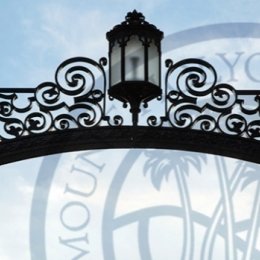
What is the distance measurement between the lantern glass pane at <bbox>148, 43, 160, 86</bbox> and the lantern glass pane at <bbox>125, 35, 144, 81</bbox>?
0.05 m

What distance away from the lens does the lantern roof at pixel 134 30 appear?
19.1 ft

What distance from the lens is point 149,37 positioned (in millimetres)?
5816

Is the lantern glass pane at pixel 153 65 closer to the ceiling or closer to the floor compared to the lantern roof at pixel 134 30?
closer to the floor

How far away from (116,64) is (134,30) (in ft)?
0.87

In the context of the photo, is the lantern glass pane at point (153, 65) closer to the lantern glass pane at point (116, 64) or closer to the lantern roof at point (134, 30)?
the lantern roof at point (134, 30)

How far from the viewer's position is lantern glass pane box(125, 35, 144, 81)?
573cm

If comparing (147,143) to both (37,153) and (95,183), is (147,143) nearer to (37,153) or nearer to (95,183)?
(37,153)

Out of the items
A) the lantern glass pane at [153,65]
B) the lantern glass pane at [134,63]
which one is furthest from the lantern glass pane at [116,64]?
the lantern glass pane at [153,65]

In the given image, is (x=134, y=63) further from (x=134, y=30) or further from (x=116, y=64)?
(x=134, y=30)

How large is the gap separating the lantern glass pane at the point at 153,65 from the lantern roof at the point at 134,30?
10 centimetres

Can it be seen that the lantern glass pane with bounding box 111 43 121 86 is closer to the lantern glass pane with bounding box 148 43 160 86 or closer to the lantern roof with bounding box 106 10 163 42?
the lantern roof with bounding box 106 10 163 42

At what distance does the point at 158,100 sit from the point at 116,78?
335mm

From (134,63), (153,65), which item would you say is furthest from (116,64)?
(153,65)

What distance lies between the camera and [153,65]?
19.0ft
